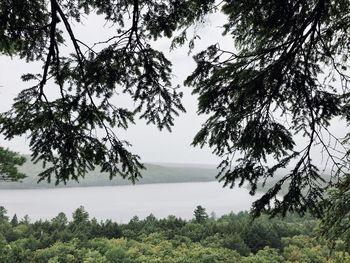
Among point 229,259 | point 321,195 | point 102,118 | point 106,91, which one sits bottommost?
point 229,259

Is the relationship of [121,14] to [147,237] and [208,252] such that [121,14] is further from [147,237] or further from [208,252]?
[147,237]

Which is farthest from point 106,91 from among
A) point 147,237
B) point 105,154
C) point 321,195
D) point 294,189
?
point 147,237

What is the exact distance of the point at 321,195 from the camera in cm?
407

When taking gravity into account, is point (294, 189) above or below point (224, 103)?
below

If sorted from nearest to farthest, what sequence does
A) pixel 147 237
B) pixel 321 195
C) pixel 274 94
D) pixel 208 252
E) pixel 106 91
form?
pixel 274 94 < pixel 321 195 < pixel 106 91 < pixel 208 252 < pixel 147 237

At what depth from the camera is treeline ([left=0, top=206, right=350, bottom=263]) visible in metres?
33.2

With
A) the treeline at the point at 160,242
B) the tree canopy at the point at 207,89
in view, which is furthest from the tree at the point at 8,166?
the treeline at the point at 160,242

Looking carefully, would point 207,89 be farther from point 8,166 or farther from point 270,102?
point 8,166

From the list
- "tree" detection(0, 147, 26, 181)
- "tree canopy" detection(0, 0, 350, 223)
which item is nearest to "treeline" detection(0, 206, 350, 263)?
"tree" detection(0, 147, 26, 181)

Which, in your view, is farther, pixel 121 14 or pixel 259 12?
pixel 121 14

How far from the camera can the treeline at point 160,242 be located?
109 ft

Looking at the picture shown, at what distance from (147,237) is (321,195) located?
132 ft

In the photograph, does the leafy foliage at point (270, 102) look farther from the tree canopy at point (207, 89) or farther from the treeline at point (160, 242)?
the treeline at point (160, 242)

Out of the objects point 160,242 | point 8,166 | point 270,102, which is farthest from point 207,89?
point 160,242
